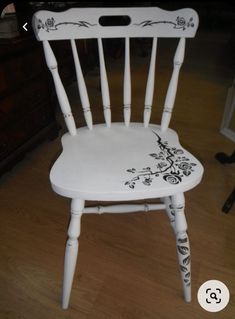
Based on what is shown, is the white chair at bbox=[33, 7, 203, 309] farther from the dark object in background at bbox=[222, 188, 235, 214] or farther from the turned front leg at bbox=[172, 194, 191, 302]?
the dark object in background at bbox=[222, 188, 235, 214]

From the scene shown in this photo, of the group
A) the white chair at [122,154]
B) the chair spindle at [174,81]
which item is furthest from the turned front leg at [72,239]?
the chair spindle at [174,81]

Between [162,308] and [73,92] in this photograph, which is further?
[73,92]

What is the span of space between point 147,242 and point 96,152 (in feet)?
1.58

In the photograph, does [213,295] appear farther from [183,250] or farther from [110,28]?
[110,28]

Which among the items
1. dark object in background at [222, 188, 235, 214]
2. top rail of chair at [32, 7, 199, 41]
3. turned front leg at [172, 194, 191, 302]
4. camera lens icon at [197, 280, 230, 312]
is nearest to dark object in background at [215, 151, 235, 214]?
dark object in background at [222, 188, 235, 214]

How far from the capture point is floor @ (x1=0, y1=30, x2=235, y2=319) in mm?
835

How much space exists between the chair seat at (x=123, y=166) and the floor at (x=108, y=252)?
165mm

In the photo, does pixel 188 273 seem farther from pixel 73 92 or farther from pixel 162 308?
pixel 73 92

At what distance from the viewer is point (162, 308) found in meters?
0.82

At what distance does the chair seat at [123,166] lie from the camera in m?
0.62

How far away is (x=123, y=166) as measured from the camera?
0.69m

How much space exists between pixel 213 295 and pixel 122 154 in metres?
0.55

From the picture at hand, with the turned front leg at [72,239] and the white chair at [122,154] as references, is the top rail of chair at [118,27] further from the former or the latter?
the turned front leg at [72,239]

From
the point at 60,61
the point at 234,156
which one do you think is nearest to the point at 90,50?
the point at 60,61
